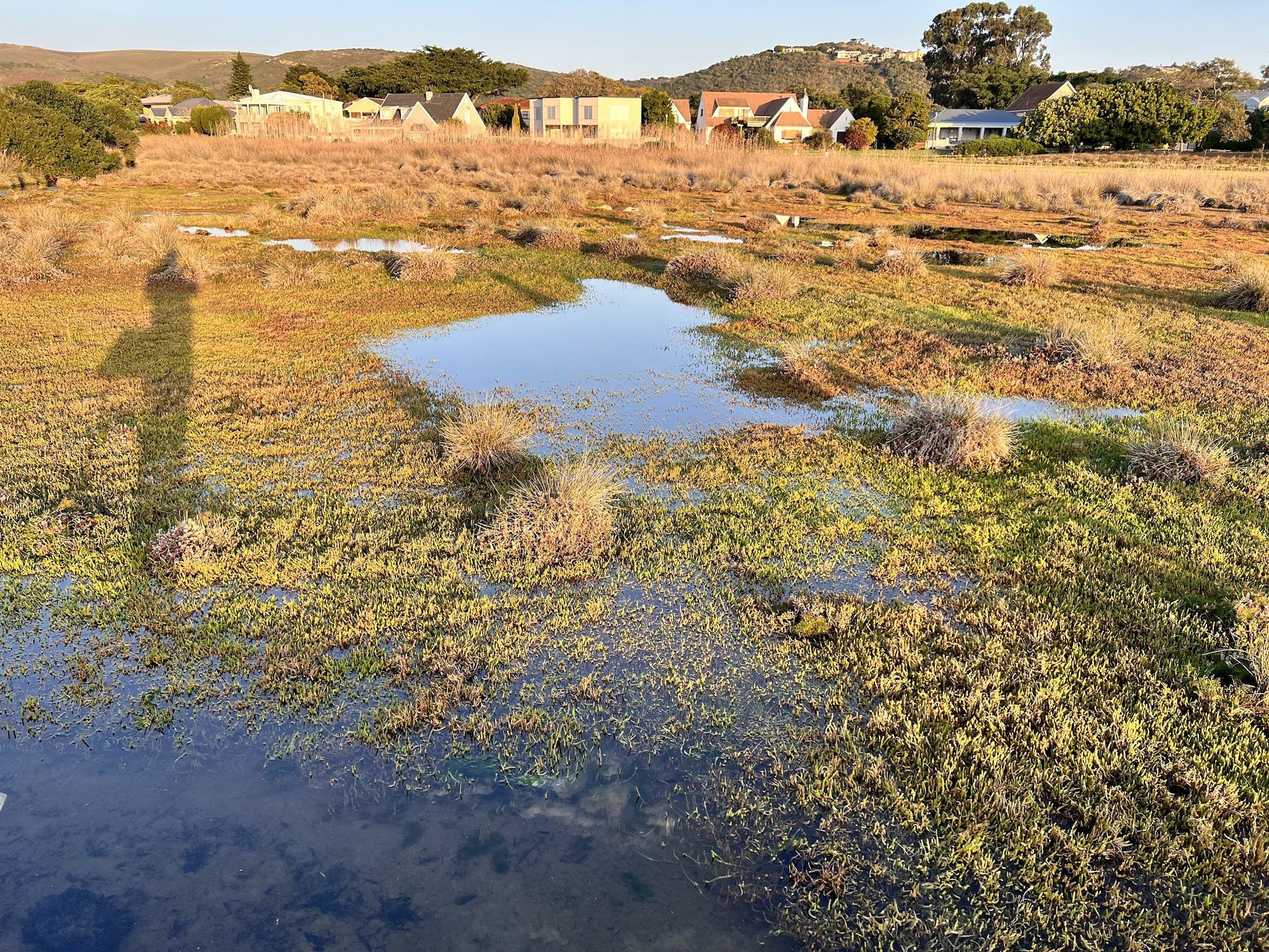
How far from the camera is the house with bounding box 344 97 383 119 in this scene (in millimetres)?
80250

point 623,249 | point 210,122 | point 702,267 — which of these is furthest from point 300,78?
point 702,267

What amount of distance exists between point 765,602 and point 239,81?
112 metres

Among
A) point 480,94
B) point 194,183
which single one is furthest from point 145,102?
point 194,183

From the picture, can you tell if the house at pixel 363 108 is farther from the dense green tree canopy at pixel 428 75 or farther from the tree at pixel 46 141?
the tree at pixel 46 141

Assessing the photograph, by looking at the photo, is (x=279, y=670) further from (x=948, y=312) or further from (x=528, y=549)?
(x=948, y=312)

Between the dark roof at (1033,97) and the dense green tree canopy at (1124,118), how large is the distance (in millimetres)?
18779

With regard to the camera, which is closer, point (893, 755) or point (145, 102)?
point (893, 755)

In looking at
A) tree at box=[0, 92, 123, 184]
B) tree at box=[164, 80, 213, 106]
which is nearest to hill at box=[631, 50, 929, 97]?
tree at box=[164, 80, 213, 106]

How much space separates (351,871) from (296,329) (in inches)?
423

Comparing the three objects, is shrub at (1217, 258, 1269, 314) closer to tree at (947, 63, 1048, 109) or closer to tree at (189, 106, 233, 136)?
tree at (189, 106, 233, 136)

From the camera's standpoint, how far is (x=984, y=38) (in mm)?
97312

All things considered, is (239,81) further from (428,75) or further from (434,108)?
(434,108)

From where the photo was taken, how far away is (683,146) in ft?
143

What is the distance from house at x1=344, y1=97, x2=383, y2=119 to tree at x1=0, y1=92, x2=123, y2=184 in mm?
53559
